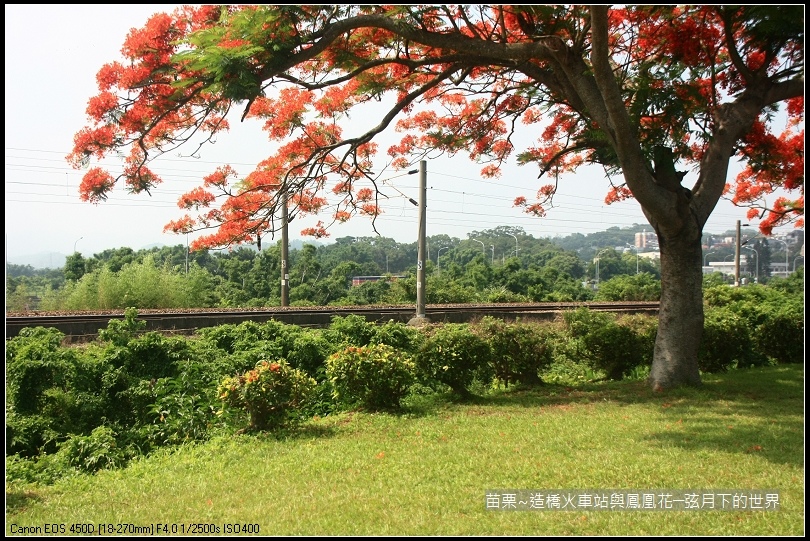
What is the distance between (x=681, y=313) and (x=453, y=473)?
16.7 ft

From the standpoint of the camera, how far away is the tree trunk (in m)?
9.05

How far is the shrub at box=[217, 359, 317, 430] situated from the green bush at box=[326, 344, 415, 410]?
0.80 meters

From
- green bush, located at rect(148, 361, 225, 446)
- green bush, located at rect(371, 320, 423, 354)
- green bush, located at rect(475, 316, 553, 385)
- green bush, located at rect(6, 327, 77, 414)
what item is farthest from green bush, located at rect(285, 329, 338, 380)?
green bush, located at rect(6, 327, 77, 414)

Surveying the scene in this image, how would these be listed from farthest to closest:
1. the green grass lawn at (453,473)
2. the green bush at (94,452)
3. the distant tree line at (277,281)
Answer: the distant tree line at (277,281), the green bush at (94,452), the green grass lawn at (453,473)

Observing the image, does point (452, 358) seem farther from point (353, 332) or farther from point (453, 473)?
point (453, 473)

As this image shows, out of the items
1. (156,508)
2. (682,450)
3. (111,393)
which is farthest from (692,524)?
(111,393)

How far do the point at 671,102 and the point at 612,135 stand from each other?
1433 millimetres

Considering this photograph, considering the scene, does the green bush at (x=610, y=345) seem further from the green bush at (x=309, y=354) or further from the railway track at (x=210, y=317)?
the green bush at (x=309, y=354)

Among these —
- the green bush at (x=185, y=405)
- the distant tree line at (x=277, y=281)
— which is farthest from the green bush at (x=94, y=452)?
the distant tree line at (x=277, y=281)

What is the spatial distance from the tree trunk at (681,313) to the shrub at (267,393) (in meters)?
4.92

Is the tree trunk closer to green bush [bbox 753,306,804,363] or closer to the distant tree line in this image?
green bush [bbox 753,306,804,363]

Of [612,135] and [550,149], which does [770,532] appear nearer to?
[612,135]

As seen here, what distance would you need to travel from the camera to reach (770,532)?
13.6ft

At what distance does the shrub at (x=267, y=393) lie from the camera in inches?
280
